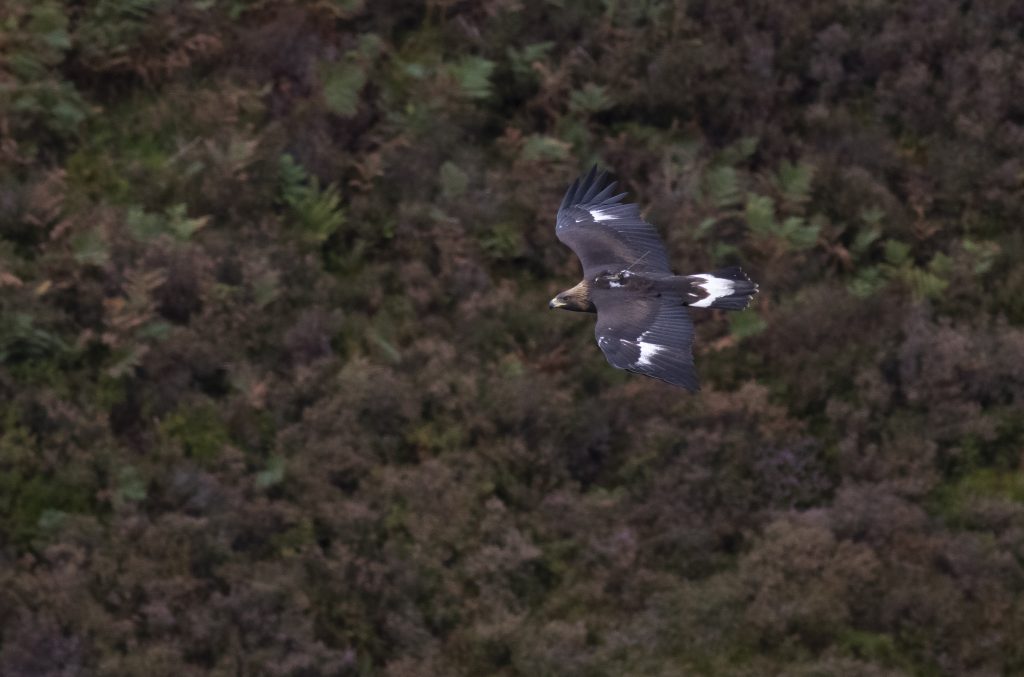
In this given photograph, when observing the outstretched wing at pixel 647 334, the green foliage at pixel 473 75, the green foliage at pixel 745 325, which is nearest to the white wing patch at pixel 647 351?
the outstretched wing at pixel 647 334

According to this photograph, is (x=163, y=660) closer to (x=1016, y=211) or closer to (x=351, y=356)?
(x=351, y=356)

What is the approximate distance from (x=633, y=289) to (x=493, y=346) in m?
3.86

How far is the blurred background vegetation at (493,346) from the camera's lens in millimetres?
11438

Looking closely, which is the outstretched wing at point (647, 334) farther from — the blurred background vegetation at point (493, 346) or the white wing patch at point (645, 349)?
the blurred background vegetation at point (493, 346)

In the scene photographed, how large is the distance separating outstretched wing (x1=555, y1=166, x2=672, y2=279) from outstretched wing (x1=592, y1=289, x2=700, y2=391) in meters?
0.52

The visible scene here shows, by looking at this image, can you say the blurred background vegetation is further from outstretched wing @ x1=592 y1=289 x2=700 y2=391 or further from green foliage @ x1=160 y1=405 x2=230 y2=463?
outstretched wing @ x1=592 y1=289 x2=700 y2=391

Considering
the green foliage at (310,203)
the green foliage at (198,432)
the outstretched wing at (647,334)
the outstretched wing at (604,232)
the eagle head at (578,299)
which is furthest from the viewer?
the green foliage at (310,203)

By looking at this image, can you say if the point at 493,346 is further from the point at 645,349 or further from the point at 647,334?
the point at 645,349

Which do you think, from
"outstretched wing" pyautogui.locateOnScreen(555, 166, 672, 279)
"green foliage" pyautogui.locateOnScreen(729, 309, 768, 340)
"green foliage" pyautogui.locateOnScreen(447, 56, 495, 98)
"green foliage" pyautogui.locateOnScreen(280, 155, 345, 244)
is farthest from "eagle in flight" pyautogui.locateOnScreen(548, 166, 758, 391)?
"green foliage" pyautogui.locateOnScreen(447, 56, 495, 98)

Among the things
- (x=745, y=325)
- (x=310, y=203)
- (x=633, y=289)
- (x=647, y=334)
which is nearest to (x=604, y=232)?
(x=633, y=289)

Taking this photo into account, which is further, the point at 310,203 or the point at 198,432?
the point at 310,203

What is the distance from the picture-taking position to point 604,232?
1020 centimetres

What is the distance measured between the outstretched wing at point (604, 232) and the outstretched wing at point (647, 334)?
0.52m

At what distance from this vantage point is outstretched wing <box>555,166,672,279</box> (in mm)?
9953
